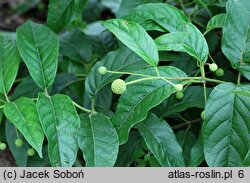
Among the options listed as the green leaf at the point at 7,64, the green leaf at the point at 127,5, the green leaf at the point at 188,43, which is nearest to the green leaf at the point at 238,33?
the green leaf at the point at 188,43

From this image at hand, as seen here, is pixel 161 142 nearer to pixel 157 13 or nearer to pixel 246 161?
pixel 246 161

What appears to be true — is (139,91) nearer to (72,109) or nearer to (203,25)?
(72,109)

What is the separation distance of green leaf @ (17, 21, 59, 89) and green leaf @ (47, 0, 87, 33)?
13cm

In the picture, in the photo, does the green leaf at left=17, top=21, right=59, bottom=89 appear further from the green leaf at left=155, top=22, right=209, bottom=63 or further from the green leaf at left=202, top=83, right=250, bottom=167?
the green leaf at left=202, top=83, right=250, bottom=167

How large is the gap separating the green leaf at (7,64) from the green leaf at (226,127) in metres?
0.60

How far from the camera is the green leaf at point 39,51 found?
1.33 metres

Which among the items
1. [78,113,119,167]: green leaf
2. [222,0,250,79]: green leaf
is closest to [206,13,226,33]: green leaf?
[222,0,250,79]: green leaf

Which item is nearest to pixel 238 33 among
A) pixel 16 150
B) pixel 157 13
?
pixel 157 13

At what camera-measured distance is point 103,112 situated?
4.64ft

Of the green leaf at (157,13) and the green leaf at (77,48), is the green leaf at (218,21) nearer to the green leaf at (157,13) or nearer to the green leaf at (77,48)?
the green leaf at (157,13)

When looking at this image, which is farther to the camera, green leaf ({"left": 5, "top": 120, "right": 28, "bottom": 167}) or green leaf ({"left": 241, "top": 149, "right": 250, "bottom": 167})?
green leaf ({"left": 5, "top": 120, "right": 28, "bottom": 167})

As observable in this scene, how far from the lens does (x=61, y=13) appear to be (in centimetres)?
157

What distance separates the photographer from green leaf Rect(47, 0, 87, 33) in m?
1.55

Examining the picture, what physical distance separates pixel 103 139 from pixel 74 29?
2.55ft
